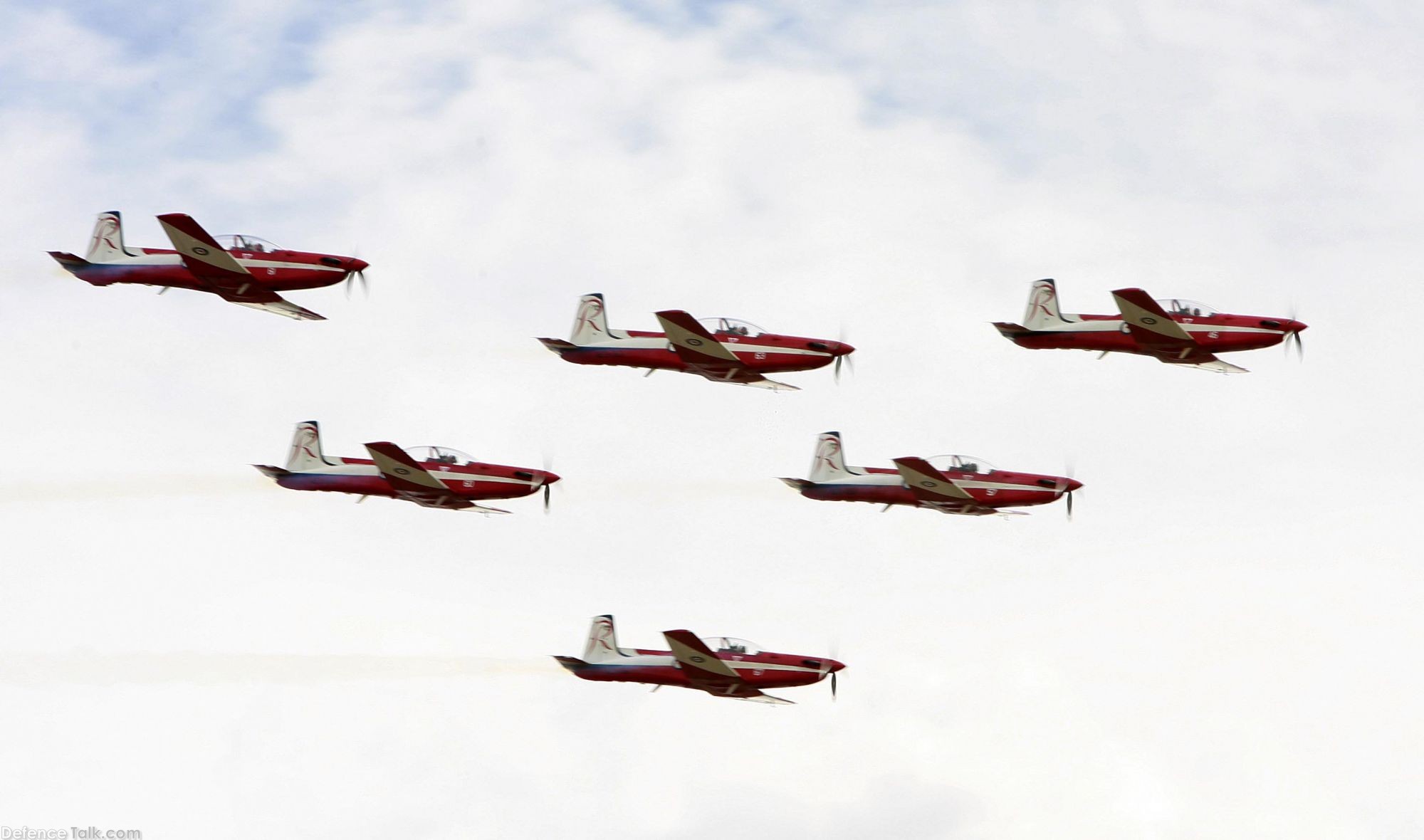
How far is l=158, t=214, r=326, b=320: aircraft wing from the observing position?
66062 millimetres

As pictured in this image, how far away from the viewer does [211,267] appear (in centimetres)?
6825

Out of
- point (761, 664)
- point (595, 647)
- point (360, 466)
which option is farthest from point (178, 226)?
point (761, 664)

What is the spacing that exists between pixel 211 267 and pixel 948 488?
29260mm

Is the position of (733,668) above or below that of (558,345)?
below

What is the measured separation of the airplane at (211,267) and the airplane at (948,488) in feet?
64.6

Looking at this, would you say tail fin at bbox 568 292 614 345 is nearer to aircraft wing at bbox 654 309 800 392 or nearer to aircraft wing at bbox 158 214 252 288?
aircraft wing at bbox 654 309 800 392

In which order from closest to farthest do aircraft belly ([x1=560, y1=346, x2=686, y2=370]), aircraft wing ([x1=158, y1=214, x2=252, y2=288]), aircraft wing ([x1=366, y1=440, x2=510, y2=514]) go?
aircraft wing ([x1=158, y1=214, x2=252, y2=288])
aircraft wing ([x1=366, y1=440, x2=510, y2=514])
aircraft belly ([x1=560, y1=346, x2=686, y2=370])

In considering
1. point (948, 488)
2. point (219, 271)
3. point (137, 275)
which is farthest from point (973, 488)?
point (137, 275)

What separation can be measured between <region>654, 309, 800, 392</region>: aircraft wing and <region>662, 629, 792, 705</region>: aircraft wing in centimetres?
1013

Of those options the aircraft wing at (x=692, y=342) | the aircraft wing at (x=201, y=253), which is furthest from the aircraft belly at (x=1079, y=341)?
the aircraft wing at (x=201, y=253)

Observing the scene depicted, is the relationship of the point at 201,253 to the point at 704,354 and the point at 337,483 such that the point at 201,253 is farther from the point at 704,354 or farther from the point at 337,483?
the point at 704,354

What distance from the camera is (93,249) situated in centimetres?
7244

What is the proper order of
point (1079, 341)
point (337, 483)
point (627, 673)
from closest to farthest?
point (1079, 341) → point (337, 483) → point (627, 673)

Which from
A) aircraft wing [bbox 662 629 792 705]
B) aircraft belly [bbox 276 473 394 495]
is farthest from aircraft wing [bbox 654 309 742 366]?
aircraft belly [bbox 276 473 394 495]
